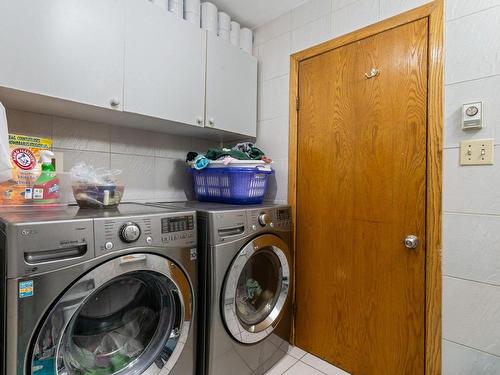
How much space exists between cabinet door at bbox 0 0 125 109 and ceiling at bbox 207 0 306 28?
80 cm

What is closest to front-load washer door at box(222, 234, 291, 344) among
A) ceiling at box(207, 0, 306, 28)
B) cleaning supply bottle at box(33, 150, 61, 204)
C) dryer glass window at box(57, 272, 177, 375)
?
dryer glass window at box(57, 272, 177, 375)

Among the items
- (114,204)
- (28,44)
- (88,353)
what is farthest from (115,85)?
(88,353)

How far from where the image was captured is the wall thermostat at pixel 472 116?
46.5 inches

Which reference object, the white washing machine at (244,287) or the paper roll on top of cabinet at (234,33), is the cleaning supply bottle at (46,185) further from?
the paper roll on top of cabinet at (234,33)

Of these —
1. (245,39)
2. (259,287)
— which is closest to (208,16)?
(245,39)

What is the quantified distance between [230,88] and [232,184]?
2.20ft

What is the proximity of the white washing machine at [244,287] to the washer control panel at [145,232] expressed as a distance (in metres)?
0.12

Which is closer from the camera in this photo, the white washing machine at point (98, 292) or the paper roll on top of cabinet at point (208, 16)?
the white washing machine at point (98, 292)

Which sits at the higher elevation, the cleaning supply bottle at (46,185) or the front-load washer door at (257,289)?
the cleaning supply bottle at (46,185)

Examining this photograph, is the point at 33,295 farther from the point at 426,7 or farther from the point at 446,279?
the point at 426,7

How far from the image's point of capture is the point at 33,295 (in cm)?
82

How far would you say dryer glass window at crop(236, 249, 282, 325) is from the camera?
1534 millimetres

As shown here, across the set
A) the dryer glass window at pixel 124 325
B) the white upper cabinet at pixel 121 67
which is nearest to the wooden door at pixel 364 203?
the white upper cabinet at pixel 121 67

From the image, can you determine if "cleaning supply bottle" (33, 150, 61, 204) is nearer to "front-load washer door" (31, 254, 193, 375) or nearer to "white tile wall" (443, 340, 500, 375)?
"front-load washer door" (31, 254, 193, 375)
